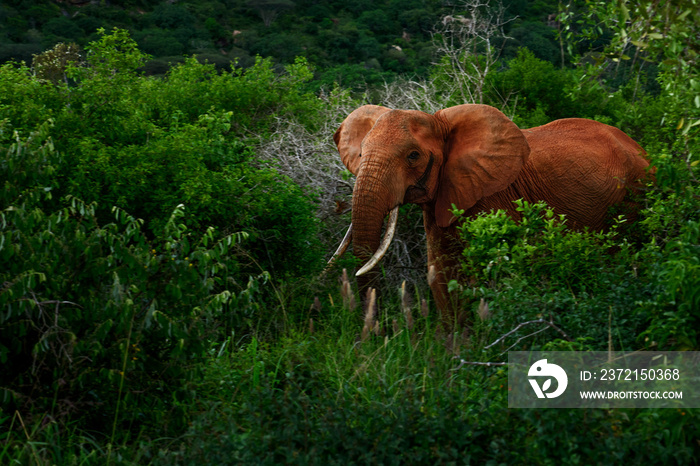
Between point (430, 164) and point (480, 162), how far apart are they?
448 mm

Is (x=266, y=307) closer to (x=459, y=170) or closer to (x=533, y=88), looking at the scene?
(x=459, y=170)

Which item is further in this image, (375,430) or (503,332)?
(503,332)

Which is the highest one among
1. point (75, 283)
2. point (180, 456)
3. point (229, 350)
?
point (75, 283)

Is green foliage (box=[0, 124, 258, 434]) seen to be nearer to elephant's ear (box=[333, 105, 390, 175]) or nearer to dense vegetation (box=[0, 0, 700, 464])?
dense vegetation (box=[0, 0, 700, 464])

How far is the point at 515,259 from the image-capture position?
5.27 metres

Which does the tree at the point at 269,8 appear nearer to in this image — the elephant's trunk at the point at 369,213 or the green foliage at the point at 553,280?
the elephant's trunk at the point at 369,213

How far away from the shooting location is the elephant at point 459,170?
6.35 metres

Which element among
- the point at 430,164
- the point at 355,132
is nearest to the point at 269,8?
the point at 355,132

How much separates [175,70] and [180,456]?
7736 mm

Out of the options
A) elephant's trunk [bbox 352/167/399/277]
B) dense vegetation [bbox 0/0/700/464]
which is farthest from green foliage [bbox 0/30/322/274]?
A: elephant's trunk [bbox 352/167/399/277]

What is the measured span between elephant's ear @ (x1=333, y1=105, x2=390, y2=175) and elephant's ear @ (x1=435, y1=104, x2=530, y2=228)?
0.87 meters

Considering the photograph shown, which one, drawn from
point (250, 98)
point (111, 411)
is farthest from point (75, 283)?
point (250, 98)

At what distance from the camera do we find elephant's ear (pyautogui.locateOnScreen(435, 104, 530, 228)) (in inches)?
Result: 259

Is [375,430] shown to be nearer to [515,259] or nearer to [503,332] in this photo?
[503,332]
